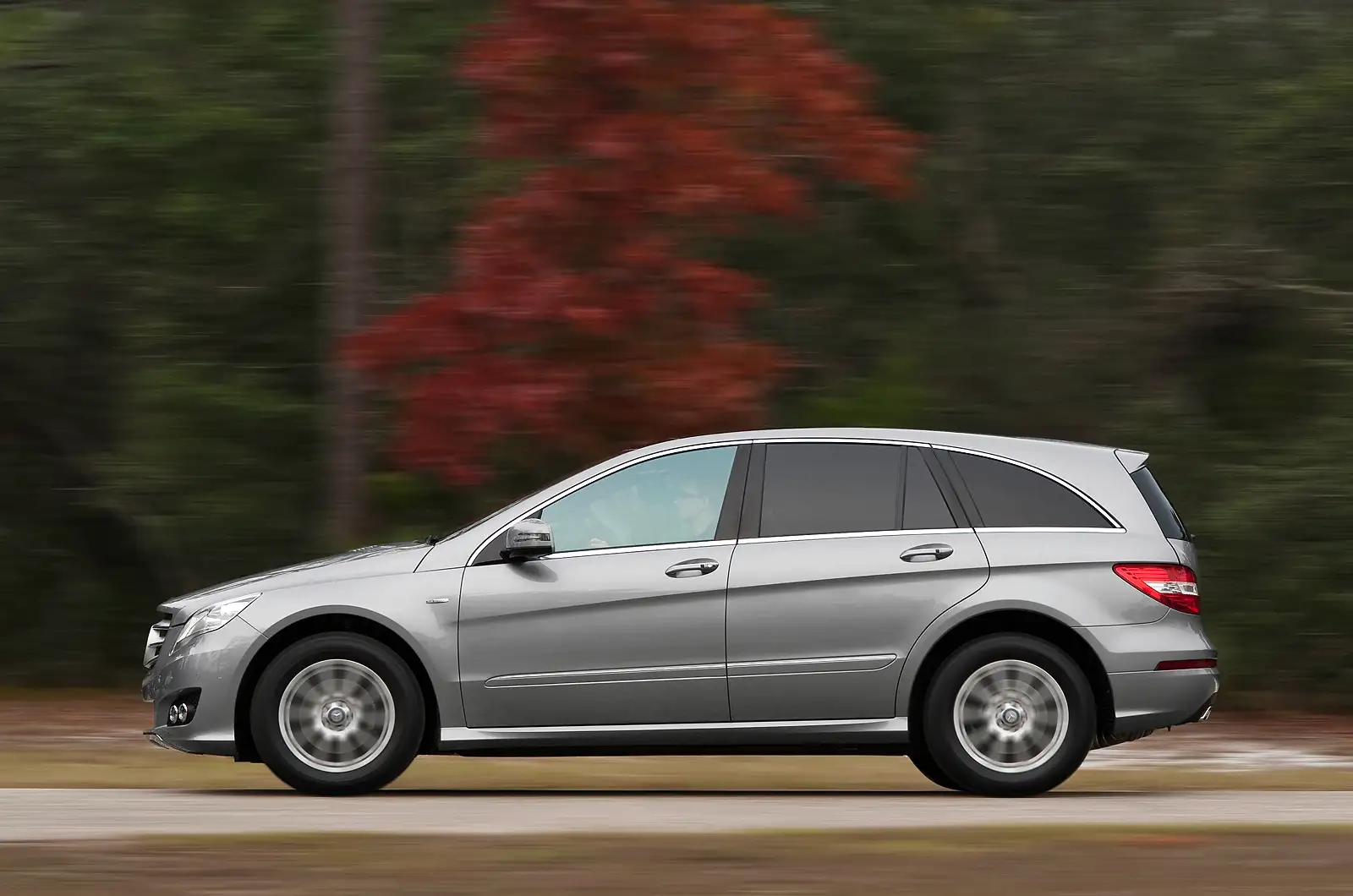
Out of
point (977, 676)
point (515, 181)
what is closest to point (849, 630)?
point (977, 676)

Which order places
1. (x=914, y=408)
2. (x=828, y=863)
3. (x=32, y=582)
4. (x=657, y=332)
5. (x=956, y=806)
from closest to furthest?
1. (x=828, y=863)
2. (x=956, y=806)
3. (x=657, y=332)
4. (x=914, y=408)
5. (x=32, y=582)

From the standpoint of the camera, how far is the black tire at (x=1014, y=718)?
9.56 m

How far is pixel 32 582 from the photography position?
63.6 feet

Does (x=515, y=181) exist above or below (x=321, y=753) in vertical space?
above

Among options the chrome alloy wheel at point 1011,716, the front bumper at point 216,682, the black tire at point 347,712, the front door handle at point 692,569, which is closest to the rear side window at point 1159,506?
the chrome alloy wheel at point 1011,716

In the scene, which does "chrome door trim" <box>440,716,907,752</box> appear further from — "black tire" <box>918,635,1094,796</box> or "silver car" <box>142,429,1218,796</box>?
"black tire" <box>918,635,1094,796</box>

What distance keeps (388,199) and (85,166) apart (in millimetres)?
2624

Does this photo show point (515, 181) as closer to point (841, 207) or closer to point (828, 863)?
point (841, 207)

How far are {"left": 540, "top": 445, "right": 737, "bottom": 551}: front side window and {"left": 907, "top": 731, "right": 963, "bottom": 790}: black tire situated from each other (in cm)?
139

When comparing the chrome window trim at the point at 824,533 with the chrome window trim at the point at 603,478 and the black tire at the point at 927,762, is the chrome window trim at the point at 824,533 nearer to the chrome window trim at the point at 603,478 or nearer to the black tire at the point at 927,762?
the chrome window trim at the point at 603,478

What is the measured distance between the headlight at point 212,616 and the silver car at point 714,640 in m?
0.01

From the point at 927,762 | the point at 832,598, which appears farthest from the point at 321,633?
the point at 927,762

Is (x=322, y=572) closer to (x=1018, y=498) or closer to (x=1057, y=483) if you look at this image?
(x=1018, y=498)

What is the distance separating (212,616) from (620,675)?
1.97 metres
